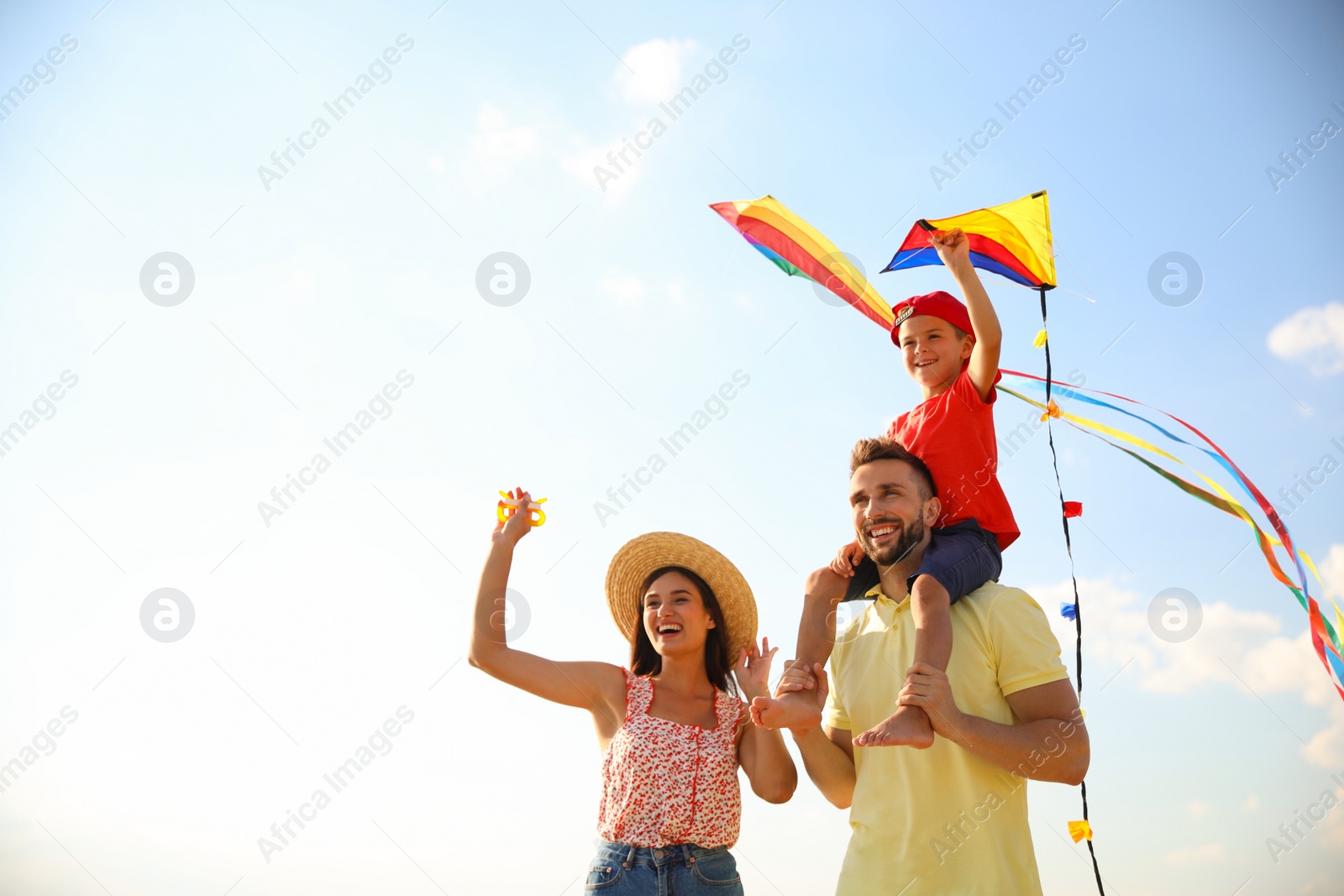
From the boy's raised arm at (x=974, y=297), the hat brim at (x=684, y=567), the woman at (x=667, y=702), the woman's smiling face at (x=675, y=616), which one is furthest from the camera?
the hat brim at (x=684, y=567)

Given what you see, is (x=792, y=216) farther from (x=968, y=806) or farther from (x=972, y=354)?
(x=968, y=806)

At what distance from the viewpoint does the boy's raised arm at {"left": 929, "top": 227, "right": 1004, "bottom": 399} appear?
3844mm

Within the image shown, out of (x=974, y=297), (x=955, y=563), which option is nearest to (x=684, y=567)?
(x=955, y=563)

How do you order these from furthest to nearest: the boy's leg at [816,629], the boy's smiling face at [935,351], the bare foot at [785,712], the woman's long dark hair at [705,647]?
the woman's long dark hair at [705,647] → the boy's smiling face at [935,351] → the boy's leg at [816,629] → the bare foot at [785,712]

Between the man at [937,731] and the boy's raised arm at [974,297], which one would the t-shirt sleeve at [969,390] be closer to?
the boy's raised arm at [974,297]

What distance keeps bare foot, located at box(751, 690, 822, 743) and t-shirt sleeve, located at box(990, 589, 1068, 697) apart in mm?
649

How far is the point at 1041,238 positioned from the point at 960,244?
0.93m

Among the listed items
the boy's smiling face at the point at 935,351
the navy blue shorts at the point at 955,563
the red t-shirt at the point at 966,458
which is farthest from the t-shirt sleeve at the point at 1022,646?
the boy's smiling face at the point at 935,351

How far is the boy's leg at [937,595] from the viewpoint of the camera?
3016 mm

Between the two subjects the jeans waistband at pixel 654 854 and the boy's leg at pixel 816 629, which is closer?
the boy's leg at pixel 816 629


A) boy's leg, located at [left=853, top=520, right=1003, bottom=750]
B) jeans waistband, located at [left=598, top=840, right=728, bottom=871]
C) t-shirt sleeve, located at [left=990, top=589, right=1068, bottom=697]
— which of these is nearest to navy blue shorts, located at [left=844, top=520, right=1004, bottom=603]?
boy's leg, located at [left=853, top=520, right=1003, bottom=750]

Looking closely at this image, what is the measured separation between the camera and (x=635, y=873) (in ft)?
12.7

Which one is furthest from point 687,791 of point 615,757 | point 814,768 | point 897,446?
point 897,446

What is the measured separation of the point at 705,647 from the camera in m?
4.81
